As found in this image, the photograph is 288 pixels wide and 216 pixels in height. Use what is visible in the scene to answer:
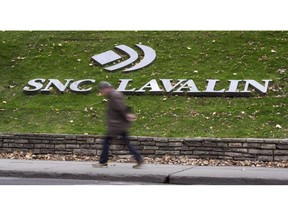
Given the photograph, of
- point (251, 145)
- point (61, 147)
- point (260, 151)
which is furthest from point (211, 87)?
point (61, 147)

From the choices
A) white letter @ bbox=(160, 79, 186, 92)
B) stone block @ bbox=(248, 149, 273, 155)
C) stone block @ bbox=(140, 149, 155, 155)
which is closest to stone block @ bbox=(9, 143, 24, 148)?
stone block @ bbox=(140, 149, 155, 155)

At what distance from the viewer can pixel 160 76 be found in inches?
757

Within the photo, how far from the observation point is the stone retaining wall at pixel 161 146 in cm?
1431

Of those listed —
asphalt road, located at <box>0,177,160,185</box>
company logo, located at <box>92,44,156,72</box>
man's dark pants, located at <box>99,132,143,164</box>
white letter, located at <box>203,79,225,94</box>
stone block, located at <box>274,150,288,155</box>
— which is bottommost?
asphalt road, located at <box>0,177,160,185</box>

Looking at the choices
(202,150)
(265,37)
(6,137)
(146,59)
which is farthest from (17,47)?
(202,150)

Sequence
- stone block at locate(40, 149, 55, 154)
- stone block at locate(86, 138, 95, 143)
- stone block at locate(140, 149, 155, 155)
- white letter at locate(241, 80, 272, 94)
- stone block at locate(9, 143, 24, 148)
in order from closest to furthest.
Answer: stone block at locate(140, 149, 155, 155) → stone block at locate(86, 138, 95, 143) → stone block at locate(40, 149, 55, 154) → stone block at locate(9, 143, 24, 148) → white letter at locate(241, 80, 272, 94)

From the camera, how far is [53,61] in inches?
817

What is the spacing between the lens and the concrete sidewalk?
1156 cm

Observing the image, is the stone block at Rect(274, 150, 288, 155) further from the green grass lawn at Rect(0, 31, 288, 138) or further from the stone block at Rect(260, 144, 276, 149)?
the green grass lawn at Rect(0, 31, 288, 138)

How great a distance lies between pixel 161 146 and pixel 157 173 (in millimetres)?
3097

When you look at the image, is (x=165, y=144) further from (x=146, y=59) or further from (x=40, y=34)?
(x=40, y=34)

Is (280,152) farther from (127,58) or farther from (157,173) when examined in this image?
(127,58)

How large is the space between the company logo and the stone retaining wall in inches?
184

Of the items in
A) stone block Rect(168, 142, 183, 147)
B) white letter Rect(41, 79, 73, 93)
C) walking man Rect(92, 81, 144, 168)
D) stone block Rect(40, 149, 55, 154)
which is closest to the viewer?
walking man Rect(92, 81, 144, 168)
